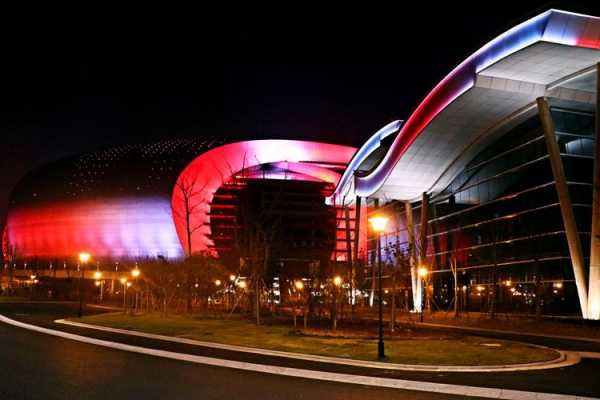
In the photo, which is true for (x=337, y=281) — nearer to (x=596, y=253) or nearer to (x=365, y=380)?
(x=596, y=253)

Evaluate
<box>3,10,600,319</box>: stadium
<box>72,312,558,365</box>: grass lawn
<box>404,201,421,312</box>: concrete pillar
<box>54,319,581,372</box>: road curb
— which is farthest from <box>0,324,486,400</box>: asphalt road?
<box>404,201,421,312</box>: concrete pillar

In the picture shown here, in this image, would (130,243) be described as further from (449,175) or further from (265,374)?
(265,374)

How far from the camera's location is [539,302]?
3281 cm

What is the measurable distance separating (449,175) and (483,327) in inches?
732

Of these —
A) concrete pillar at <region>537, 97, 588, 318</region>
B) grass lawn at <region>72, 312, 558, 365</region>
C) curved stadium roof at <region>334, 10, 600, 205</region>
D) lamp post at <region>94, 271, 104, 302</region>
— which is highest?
curved stadium roof at <region>334, 10, 600, 205</region>

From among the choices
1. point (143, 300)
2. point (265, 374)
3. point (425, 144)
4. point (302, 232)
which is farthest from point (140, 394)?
point (302, 232)

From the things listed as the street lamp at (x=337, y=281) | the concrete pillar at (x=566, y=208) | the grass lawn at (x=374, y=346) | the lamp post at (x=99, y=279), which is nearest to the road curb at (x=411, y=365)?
the grass lawn at (x=374, y=346)

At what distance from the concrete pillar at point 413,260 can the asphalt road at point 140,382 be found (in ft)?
104

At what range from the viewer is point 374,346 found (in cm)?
2006

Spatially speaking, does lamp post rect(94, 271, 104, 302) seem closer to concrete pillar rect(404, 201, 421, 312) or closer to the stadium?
the stadium

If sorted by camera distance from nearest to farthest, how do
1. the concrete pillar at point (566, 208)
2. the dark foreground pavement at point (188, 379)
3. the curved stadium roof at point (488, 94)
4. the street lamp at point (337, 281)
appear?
the dark foreground pavement at point (188, 379) < the curved stadium roof at point (488, 94) < the concrete pillar at point (566, 208) < the street lamp at point (337, 281)

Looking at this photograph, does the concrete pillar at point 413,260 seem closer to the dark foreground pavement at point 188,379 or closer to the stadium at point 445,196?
the stadium at point 445,196

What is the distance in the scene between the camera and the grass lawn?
55.7 feet

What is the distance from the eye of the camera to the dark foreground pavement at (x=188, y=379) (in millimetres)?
11508
